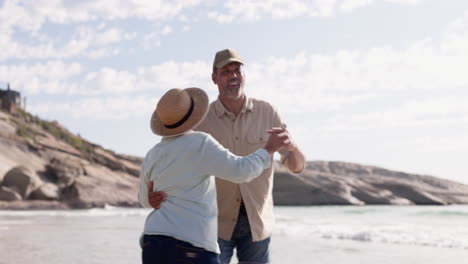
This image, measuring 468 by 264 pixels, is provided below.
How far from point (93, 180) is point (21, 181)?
13.9 feet

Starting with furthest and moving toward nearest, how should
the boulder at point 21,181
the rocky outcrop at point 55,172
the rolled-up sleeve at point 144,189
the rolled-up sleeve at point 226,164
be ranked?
the rocky outcrop at point 55,172
the boulder at point 21,181
the rolled-up sleeve at point 144,189
the rolled-up sleeve at point 226,164

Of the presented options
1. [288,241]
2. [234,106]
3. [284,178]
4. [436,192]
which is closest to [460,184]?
[436,192]

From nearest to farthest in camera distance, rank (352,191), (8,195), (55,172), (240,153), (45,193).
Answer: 1. (240,153)
2. (8,195)
3. (45,193)
4. (55,172)
5. (352,191)

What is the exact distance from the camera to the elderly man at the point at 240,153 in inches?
130

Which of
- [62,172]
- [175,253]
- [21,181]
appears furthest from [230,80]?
[62,172]

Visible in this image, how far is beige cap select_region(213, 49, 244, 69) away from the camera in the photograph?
3.22 metres

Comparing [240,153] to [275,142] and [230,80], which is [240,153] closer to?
[230,80]

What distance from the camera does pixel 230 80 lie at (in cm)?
334

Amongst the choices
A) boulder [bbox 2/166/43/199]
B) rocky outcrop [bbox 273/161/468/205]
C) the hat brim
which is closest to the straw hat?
the hat brim

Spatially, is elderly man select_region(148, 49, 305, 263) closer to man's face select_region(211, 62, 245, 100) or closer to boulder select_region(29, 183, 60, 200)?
man's face select_region(211, 62, 245, 100)

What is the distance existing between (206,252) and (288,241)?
367 inches

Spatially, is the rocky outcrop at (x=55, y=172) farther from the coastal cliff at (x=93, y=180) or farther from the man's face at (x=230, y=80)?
the man's face at (x=230, y=80)

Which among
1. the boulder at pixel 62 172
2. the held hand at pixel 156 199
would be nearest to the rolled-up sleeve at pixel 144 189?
the held hand at pixel 156 199

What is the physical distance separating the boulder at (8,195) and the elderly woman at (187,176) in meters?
26.6
